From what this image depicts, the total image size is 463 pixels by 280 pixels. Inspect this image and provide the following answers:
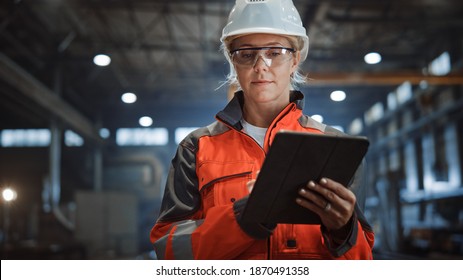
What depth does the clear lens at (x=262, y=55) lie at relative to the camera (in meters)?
1.01

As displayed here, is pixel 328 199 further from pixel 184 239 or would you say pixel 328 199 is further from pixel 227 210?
pixel 184 239

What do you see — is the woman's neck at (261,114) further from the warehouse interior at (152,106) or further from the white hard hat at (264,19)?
the warehouse interior at (152,106)

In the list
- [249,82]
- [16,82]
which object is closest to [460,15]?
[16,82]

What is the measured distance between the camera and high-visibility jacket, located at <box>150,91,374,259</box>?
0.90m

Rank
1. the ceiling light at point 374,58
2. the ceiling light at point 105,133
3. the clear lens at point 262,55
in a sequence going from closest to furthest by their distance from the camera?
the clear lens at point 262,55 → the ceiling light at point 374,58 → the ceiling light at point 105,133

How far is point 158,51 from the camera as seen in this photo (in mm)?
9281

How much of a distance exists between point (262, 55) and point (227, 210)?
0.33 meters

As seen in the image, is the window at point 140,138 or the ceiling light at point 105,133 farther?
the window at point 140,138

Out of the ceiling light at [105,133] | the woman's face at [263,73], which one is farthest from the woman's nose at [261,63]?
the ceiling light at [105,133]

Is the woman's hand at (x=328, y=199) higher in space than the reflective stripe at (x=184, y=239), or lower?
higher

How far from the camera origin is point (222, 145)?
1044mm

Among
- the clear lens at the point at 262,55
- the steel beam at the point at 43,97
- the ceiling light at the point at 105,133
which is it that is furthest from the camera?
the ceiling light at the point at 105,133

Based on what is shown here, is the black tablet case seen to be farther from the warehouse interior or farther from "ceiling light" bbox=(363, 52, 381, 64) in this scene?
"ceiling light" bbox=(363, 52, 381, 64)
